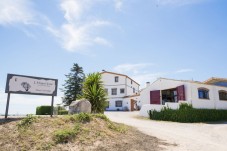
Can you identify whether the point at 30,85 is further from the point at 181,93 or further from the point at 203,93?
the point at 203,93

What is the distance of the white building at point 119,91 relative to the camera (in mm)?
47266

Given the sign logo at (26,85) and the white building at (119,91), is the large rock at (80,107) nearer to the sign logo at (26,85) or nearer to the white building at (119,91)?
the sign logo at (26,85)

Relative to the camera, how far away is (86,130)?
1045 cm

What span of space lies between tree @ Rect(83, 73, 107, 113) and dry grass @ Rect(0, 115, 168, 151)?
324 centimetres

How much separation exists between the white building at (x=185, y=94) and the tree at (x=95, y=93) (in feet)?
40.2

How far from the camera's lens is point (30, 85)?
1272 cm

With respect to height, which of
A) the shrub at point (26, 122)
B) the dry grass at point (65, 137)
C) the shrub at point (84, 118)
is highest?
the shrub at point (84, 118)

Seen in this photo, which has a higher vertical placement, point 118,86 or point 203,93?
point 118,86

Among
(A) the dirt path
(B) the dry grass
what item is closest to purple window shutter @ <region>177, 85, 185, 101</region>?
(A) the dirt path

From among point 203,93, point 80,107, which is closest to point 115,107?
point 203,93

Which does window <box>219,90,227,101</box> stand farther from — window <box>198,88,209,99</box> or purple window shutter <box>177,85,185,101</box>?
purple window shutter <box>177,85,185,101</box>

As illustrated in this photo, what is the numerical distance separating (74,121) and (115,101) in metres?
38.2

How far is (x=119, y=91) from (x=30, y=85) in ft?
123

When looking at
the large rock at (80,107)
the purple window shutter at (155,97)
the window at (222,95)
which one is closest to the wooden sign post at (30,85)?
the large rock at (80,107)
